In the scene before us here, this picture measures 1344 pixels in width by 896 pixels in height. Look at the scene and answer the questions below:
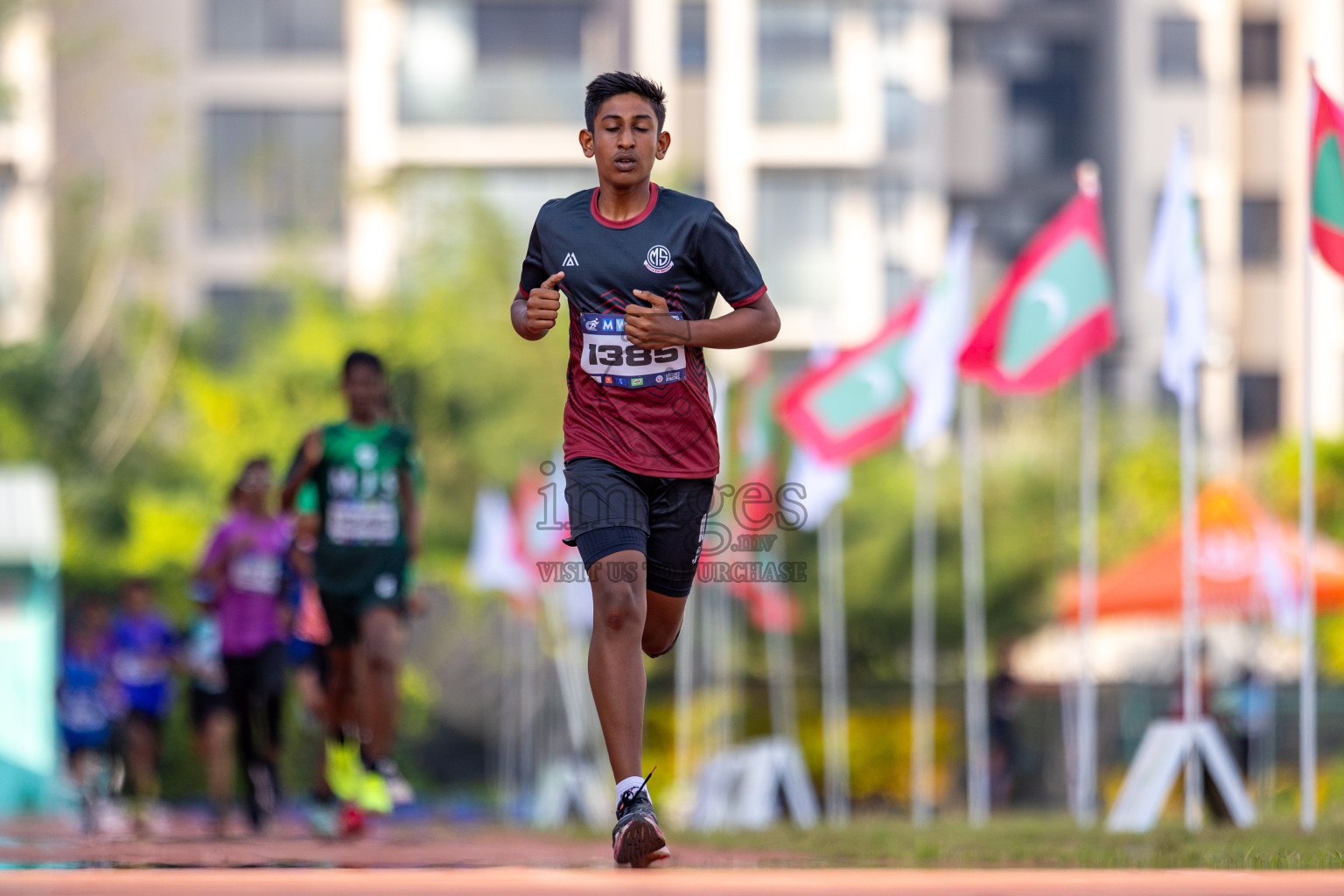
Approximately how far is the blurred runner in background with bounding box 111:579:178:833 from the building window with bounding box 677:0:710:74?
31.9 meters

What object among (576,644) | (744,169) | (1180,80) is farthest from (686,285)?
(1180,80)

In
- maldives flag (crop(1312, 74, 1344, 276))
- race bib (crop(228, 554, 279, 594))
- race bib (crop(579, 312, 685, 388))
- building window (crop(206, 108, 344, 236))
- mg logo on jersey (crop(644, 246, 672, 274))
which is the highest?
building window (crop(206, 108, 344, 236))

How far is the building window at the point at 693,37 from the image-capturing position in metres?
48.5

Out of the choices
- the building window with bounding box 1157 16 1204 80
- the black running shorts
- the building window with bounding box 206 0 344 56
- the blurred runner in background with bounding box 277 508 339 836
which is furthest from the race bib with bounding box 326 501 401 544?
the building window with bounding box 206 0 344 56

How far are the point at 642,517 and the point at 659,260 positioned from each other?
73 centimetres

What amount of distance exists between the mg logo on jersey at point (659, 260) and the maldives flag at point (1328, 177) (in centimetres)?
740

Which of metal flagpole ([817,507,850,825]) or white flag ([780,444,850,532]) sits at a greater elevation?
white flag ([780,444,850,532])

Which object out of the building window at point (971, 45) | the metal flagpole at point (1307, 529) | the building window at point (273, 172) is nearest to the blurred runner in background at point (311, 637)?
the metal flagpole at point (1307, 529)

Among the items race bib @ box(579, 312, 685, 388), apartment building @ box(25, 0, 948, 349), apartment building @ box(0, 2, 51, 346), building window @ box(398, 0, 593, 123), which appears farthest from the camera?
building window @ box(398, 0, 593, 123)

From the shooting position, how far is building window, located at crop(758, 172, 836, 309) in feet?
158

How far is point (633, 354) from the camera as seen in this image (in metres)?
6.26

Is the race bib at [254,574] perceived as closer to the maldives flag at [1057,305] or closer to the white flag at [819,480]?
the maldives flag at [1057,305]

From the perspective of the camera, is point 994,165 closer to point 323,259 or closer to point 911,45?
point 911,45

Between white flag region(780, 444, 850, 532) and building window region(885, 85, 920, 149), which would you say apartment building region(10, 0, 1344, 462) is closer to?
building window region(885, 85, 920, 149)
